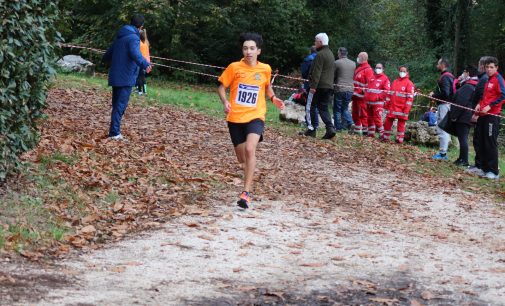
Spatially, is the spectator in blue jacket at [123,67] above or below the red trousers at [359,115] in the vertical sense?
above

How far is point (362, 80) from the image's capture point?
61.2 feet

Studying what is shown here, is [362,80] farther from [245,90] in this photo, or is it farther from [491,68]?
[245,90]

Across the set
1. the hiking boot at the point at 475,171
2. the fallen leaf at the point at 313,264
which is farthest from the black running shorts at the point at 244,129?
the hiking boot at the point at 475,171

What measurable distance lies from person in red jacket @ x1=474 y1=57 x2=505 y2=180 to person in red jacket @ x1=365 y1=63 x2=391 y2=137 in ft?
13.7

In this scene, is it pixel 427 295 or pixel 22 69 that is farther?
pixel 22 69

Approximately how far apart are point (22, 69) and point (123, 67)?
4.41 metres

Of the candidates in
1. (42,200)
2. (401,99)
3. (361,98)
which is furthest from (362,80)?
(42,200)

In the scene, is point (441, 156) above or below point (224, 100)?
below

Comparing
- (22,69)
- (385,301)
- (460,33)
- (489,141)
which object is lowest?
(385,301)

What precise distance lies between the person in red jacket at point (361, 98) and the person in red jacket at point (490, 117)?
14.8 feet

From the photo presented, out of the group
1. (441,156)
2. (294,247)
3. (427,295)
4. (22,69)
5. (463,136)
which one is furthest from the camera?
(441,156)

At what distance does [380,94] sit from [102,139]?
8.13 m

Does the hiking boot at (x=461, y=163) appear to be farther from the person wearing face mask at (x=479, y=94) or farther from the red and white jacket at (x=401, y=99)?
the red and white jacket at (x=401, y=99)

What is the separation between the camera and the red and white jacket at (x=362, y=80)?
1859cm
